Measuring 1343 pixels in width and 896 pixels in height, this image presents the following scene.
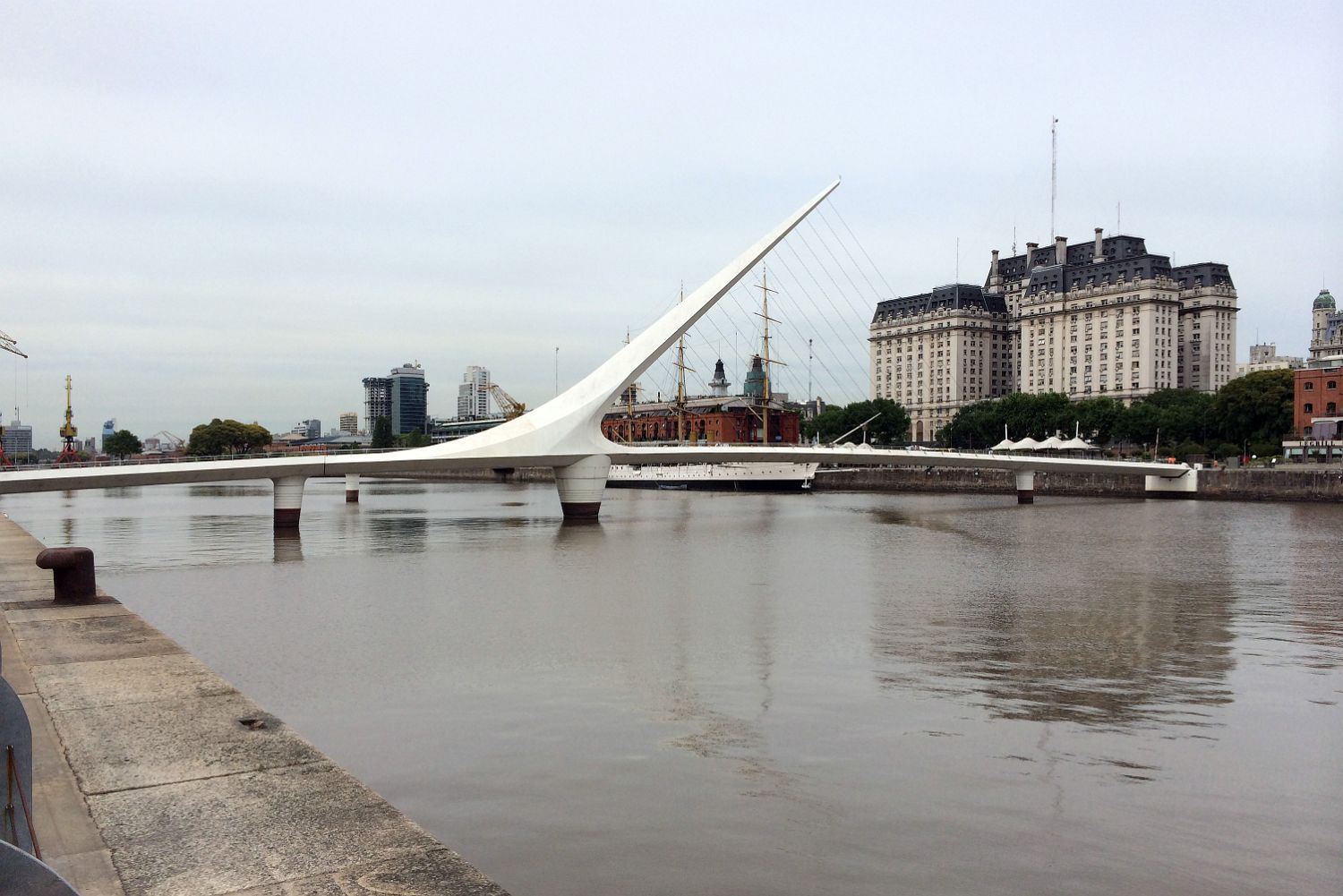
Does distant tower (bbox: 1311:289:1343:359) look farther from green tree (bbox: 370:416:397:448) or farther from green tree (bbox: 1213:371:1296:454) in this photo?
green tree (bbox: 370:416:397:448)

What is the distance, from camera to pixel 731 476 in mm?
63656

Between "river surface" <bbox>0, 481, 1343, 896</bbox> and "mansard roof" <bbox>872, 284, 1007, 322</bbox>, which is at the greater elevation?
"mansard roof" <bbox>872, 284, 1007, 322</bbox>

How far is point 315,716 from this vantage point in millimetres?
8430

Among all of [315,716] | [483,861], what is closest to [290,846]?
[483,861]

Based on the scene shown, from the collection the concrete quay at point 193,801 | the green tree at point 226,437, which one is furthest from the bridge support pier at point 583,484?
the green tree at point 226,437

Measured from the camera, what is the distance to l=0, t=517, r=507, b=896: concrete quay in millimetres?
3539

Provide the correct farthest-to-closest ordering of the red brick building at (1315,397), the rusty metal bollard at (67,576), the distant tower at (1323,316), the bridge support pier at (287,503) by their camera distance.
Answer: the distant tower at (1323,316) → the red brick building at (1315,397) → the bridge support pier at (287,503) → the rusty metal bollard at (67,576)

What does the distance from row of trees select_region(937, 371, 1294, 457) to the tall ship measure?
15.4 meters

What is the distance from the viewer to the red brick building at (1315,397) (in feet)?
189

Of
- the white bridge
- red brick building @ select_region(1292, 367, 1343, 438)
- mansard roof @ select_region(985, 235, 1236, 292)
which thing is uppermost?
mansard roof @ select_region(985, 235, 1236, 292)

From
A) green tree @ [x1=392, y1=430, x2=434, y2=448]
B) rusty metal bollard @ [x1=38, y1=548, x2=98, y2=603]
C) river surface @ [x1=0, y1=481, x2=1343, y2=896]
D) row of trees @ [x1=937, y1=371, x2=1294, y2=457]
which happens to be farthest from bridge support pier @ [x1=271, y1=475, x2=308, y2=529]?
green tree @ [x1=392, y1=430, x2=434, y2=448]

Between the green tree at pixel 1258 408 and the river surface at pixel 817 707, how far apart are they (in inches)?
1811

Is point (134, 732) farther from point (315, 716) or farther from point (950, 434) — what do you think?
point (950, 434)

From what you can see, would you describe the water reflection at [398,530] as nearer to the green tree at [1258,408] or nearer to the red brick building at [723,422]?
the red brick building at [723,422]
